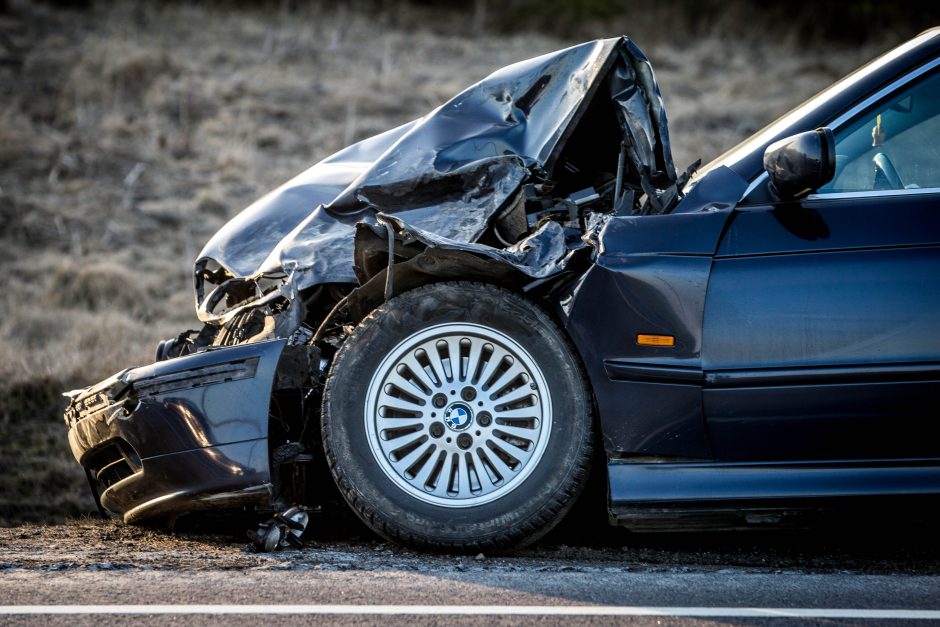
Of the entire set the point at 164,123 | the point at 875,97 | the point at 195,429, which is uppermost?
the point at 875,97

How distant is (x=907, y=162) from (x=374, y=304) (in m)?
2.16

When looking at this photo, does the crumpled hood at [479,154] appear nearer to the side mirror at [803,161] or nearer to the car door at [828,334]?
the side mirror at [803,161]

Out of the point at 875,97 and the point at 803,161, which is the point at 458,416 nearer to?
the point at 803,161

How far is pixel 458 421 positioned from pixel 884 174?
187 cm

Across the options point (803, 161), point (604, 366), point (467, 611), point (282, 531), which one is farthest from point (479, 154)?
point (467, 611)

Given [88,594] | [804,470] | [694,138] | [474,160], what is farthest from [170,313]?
[694,138]

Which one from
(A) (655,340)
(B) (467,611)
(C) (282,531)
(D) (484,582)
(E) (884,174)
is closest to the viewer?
(B) (467,611)

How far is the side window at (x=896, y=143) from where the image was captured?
4094mm

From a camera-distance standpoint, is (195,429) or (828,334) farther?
(195,429)

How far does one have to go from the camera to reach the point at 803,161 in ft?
12.6

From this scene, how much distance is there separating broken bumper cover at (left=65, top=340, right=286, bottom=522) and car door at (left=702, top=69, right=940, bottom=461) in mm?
1682

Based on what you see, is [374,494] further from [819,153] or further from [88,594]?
[819,153]

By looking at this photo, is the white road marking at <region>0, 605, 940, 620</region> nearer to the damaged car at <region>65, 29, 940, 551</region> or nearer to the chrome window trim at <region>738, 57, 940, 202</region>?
the damaged car at <region>65, 29, 940, 551</region>

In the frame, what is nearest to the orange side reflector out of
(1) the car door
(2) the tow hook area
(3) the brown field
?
(1) the car door
